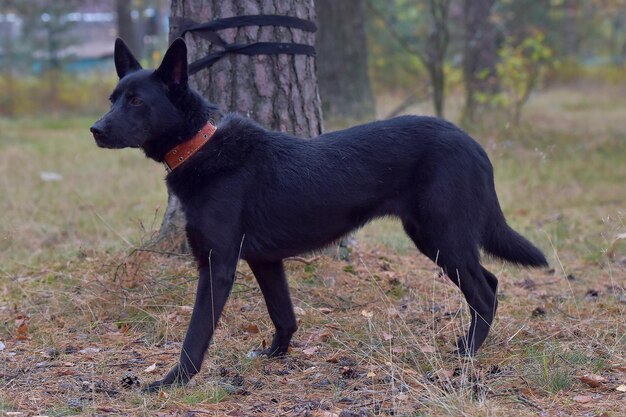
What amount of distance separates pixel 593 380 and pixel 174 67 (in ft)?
7.47

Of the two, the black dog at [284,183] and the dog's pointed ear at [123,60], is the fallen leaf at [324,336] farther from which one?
the dog's pointed ear at [123,60]

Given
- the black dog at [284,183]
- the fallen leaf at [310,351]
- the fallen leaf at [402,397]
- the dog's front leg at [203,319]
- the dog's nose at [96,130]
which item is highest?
the dog's nose at [96,130]

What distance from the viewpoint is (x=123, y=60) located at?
3.92m

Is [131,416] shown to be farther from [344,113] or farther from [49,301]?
[344,113]

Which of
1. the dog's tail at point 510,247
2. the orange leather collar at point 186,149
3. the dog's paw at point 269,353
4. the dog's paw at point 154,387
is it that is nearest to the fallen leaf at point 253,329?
the dog's paw at point 269,353

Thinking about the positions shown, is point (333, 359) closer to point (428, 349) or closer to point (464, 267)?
point (428, 349)

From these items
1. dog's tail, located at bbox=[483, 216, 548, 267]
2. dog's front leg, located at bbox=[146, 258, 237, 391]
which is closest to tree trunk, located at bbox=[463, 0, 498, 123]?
dog's tail, located at bbox=[483, 216, 548, 267]

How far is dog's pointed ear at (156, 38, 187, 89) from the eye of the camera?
3602 millimetres

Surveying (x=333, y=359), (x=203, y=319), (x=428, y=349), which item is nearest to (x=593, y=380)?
(x=428, y=349)

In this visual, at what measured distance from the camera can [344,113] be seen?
461 inches

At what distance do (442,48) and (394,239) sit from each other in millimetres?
4972

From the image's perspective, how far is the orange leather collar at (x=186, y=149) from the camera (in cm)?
369

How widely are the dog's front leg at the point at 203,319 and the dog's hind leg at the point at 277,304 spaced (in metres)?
0.47

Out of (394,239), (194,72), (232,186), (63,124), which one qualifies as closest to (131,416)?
(232,186)
